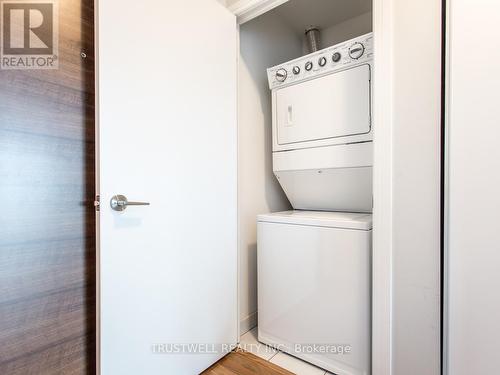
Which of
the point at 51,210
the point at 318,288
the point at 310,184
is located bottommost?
the point at 318,288

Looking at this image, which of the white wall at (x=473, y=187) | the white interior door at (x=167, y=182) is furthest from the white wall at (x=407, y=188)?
the white interior door at (x=167, y=182)

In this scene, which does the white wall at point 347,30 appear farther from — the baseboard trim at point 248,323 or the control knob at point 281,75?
the baseboard trim at point 248,323

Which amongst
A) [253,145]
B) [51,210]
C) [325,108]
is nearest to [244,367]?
[51,210]

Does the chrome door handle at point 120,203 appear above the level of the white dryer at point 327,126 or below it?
below

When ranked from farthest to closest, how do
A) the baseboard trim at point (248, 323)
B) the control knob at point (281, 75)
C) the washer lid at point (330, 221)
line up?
1. the baseboard trim at point (248, 323)
2. the control knob at point (281, 75)
3. the washer lid at point (330, 221)

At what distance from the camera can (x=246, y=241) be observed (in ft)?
5.79

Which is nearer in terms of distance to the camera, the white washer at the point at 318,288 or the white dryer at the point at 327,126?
the white washer at the point at 318,288

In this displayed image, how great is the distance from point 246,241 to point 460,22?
1.51m

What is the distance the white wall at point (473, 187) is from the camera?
2.86 ft

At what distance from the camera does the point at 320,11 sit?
1.92 meters

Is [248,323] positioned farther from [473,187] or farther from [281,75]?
[281,75]

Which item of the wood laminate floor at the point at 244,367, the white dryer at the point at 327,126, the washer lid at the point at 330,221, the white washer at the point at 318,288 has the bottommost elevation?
the wood laminate floor at the point at 244,367

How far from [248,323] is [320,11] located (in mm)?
2363

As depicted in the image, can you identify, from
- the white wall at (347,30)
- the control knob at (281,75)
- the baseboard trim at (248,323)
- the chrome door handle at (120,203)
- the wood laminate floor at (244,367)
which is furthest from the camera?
the white wall at (347,30)
